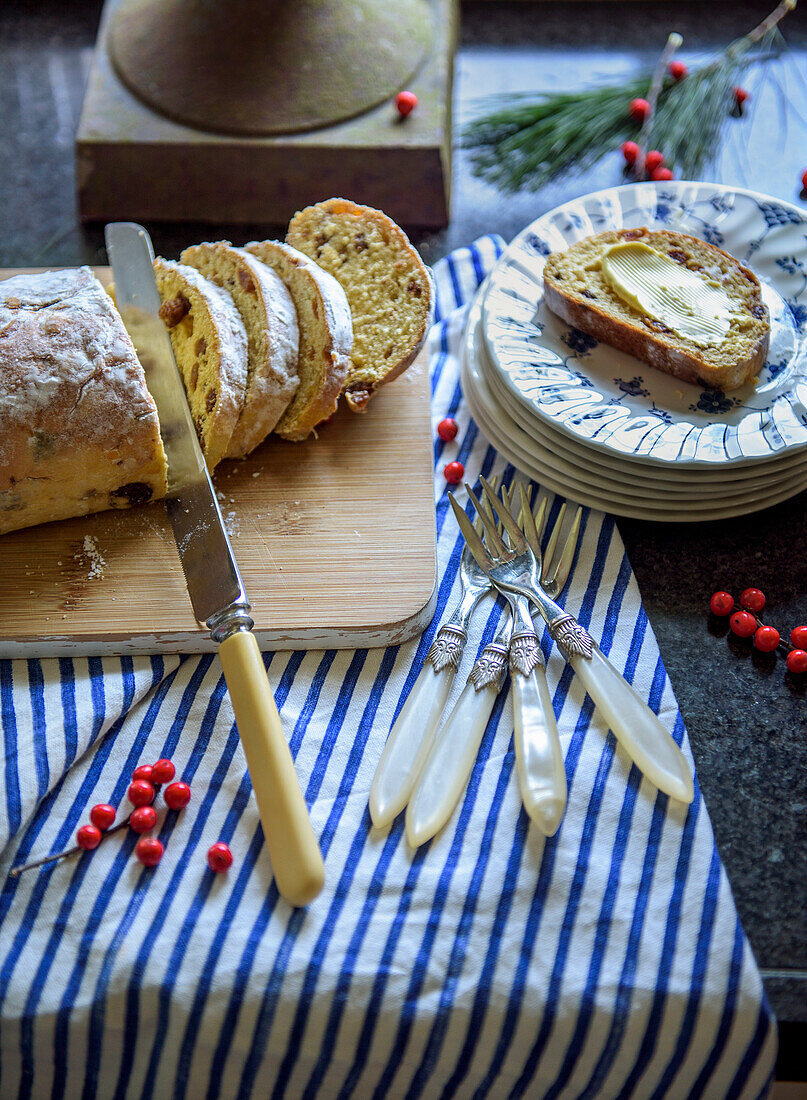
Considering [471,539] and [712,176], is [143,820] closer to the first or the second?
[471,539]

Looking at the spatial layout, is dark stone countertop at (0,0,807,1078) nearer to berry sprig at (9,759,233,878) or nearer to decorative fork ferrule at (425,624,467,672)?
decorative fork ferrule at (425,624,467,672)

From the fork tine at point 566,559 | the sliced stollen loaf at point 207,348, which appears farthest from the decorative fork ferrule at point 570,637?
the sliced stollen loaf at point 207,348

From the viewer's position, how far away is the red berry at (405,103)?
220 cm

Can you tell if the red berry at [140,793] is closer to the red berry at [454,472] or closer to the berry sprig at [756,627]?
the red berry at [454,472]

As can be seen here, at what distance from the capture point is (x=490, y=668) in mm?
1479

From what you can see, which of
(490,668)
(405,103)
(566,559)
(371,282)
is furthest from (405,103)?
(490,668)

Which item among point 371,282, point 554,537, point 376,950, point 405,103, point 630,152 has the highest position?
point 405,103

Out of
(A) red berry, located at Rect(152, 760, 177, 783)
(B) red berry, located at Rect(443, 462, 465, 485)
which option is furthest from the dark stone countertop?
(A) red berry, located at Rect(152, 760, 177, 783)

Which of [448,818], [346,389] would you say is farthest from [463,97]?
[448,818]

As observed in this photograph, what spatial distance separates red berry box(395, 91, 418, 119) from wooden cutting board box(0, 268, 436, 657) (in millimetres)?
926

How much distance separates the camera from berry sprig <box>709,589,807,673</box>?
5.12 feet

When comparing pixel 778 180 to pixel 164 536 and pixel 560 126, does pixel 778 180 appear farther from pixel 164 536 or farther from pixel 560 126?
pixel 164 536

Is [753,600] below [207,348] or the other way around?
below

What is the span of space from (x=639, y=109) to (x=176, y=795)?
89.8 inches
